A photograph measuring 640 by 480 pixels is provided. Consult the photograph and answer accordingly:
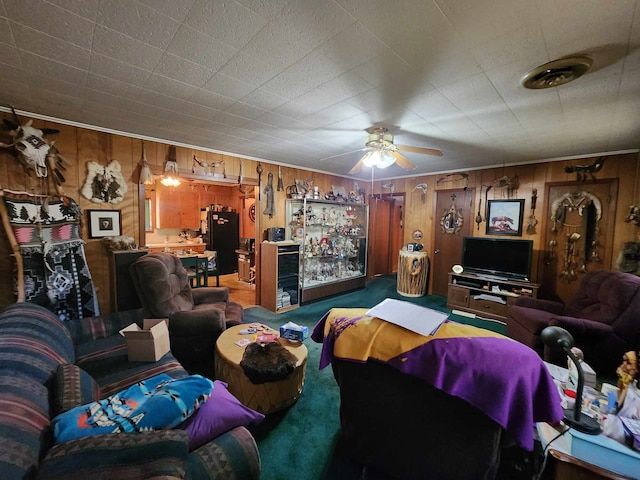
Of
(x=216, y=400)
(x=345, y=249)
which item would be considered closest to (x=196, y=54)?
(x=216, y=400)

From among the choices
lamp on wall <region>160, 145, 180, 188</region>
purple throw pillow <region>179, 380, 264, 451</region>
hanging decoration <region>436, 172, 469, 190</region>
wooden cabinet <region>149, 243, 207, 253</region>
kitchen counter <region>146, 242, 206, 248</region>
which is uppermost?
hanging decoration <region>436, 172, 469, 190</region>

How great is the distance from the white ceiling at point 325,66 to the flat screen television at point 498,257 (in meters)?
1.65

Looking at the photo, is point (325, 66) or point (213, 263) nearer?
point (325, 66)

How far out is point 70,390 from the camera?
124cm

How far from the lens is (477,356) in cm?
103

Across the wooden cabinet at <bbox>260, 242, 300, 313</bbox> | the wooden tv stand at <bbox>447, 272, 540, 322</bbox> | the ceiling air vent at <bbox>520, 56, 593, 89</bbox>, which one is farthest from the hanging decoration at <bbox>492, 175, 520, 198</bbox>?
the wooden cabinet at <bbox>260, 242, 300, 313</bbox>

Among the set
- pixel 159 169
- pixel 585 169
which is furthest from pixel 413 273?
pixel 159 169

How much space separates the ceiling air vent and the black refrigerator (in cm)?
611

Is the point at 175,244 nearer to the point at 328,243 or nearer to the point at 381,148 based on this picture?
the point at 328,243

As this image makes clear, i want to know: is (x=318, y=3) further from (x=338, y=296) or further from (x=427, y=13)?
(x=338, y=296)

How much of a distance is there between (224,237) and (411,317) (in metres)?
5.99

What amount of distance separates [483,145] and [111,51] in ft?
12.4

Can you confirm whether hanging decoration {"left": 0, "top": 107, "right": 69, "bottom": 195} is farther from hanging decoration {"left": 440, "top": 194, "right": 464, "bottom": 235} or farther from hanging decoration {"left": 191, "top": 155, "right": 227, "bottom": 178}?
hanging decoration {"left": 440, "top": 194, "right": 464, "bottom": 235}

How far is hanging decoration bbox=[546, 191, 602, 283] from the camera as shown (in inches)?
145
